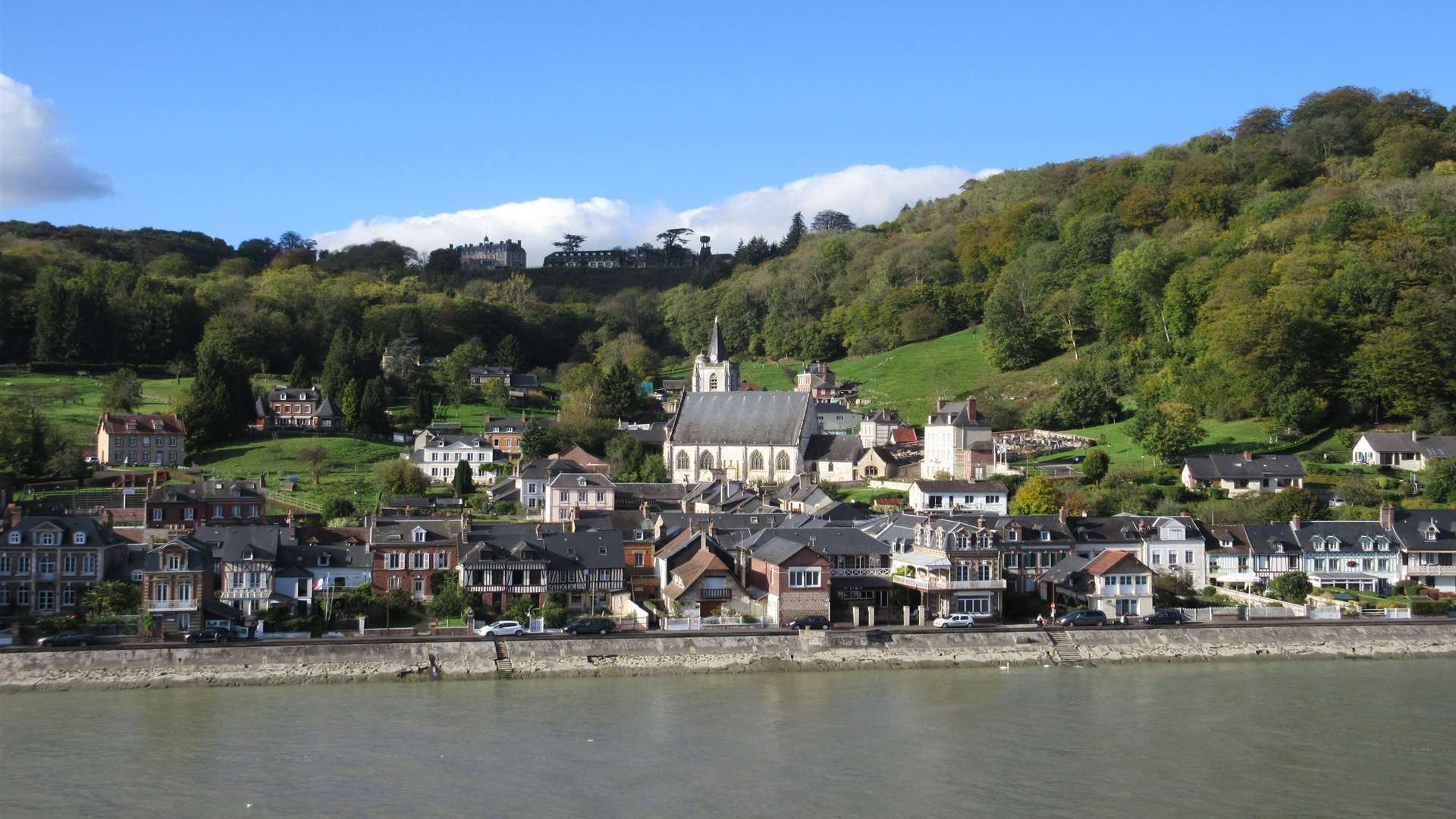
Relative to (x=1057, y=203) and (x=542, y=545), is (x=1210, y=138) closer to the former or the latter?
(x=1057, y=203)

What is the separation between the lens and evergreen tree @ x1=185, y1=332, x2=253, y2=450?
56.6m

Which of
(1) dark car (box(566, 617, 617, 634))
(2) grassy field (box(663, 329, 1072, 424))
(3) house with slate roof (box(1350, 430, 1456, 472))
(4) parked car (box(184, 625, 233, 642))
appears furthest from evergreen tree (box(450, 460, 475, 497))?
(3) house with slate roof (box(1350, 430, 1456, 472))

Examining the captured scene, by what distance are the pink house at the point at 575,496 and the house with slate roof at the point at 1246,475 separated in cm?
1946

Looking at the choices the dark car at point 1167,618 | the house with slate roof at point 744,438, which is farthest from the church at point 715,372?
the dark car at point 1167,618

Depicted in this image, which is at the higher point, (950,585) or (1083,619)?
(950,585)

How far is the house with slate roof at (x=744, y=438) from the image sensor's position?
195 feet

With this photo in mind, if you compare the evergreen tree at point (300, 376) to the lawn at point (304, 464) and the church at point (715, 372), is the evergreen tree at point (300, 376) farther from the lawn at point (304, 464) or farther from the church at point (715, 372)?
the church at point (715, 372)

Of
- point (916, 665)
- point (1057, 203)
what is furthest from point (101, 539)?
point (1057, 203)

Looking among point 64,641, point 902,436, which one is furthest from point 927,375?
point 64,641

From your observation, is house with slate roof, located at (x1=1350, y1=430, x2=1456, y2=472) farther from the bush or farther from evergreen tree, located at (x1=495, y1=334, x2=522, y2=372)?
evergreen tree, located at (x1=495, y1=334, x2=522, y2=372)

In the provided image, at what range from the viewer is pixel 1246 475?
45688 mm

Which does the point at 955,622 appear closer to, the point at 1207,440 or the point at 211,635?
the point at 211,635

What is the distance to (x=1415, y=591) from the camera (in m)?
37.2

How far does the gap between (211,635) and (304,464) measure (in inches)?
1021
